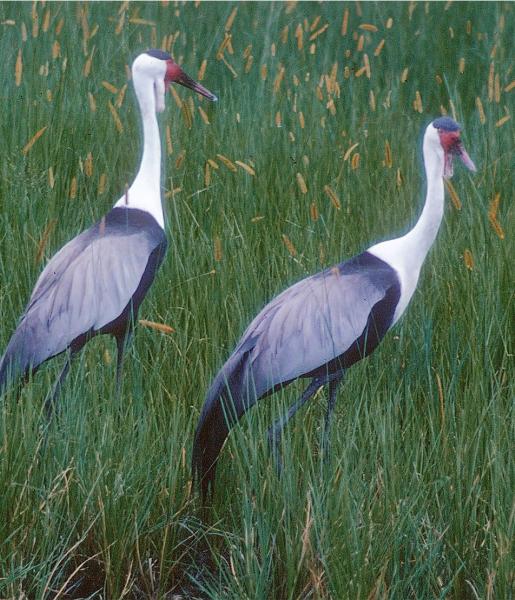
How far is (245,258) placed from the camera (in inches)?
131

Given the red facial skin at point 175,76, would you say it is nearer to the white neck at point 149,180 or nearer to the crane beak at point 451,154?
the white neck at point 149,180

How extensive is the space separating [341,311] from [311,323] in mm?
84

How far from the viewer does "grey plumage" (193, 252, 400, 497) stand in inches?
108

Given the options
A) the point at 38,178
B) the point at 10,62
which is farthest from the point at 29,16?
the point at 38,178

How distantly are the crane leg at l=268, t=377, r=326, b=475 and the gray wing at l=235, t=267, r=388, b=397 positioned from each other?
45 millimetres

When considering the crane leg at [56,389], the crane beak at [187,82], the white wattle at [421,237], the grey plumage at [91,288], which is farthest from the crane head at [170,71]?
the crane leg at [56,389]

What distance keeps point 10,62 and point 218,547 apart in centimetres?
266

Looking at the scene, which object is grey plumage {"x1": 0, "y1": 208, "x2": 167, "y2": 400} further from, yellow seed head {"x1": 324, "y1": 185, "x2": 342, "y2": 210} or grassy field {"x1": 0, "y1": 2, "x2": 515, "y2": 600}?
yellow seed head {"x1": 324, "y1": 185, "x2": 342, "y2": 210}

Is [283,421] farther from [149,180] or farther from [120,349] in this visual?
[149,180]

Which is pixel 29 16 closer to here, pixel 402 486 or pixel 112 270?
pixel 112 270

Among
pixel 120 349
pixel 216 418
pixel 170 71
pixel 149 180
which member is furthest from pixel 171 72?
pixel 216 418

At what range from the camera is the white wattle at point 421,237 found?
2.83 metres

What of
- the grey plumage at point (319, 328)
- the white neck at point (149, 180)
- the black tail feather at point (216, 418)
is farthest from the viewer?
the white neck at point (149, 180)

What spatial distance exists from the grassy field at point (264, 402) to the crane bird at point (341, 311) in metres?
0.09
